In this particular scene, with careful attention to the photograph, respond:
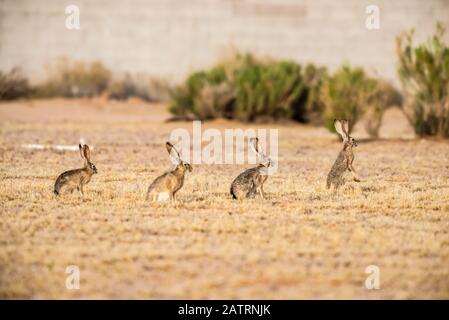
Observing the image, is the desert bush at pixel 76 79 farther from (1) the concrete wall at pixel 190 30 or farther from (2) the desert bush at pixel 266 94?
(1) the concrete wall at pixel 190 30

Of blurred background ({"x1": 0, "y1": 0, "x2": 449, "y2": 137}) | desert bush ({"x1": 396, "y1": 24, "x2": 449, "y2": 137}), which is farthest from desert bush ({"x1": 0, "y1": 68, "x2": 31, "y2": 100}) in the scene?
desert bush ({"x1": 396, "y1": 24, "x2": 449, "y2": 137})

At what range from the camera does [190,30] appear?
54.0m

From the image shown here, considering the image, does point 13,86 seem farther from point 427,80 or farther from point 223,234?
point 223,234

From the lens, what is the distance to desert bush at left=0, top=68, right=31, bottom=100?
2978 cm

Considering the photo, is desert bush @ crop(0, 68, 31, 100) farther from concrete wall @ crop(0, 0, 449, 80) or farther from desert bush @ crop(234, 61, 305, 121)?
concrete wall @ crop(0, 0, 449, 80)

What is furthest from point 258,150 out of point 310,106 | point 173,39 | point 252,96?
point 173,39

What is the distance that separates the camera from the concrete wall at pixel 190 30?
2004 inches

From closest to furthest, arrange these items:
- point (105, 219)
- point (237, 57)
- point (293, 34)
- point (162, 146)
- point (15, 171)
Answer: point (105, 219) → point (15, 171) → point (162, 146) → point (237, 57) → point (293, 34)

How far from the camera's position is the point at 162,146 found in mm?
17109

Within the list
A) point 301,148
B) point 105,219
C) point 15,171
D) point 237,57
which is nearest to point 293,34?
point 237,57

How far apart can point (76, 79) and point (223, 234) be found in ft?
94.7
